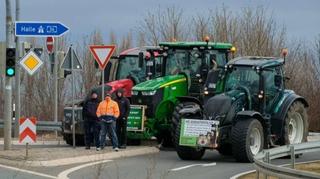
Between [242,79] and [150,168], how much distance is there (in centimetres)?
622

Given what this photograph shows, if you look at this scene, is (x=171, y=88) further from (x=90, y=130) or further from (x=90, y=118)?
(x=90, y=130)

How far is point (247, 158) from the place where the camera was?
18.5 metres

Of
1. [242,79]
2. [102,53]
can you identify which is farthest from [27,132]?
[242,79]

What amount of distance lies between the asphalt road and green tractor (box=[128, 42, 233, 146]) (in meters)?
1.55

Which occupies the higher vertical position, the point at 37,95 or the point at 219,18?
the point at 219,18

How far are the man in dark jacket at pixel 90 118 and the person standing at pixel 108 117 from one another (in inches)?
16.9

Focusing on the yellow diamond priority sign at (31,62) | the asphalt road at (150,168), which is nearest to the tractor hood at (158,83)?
the asphalt road at (150,168)

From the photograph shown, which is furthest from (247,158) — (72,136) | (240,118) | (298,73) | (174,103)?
(298,73)

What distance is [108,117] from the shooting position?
20.5 m

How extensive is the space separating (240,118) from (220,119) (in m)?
0.52

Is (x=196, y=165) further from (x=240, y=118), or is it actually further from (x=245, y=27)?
(x=245, y=27)

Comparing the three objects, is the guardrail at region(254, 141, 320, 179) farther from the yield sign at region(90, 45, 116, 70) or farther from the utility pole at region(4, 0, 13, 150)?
the utility pole at region(4, 0, 13, 150)

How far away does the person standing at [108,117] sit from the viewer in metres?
20.4

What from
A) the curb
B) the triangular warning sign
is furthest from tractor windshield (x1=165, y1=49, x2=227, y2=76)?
the triangular warning sign
